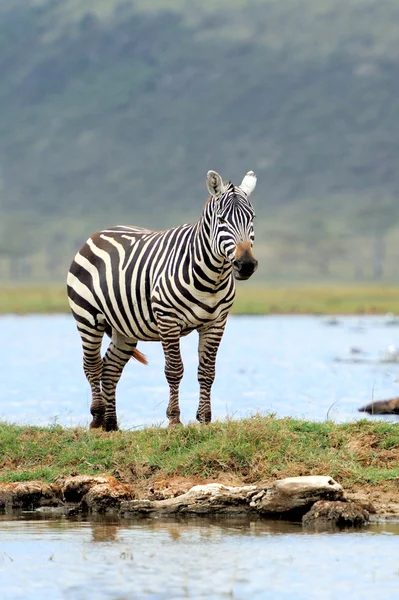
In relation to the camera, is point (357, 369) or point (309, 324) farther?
point (309, 324)

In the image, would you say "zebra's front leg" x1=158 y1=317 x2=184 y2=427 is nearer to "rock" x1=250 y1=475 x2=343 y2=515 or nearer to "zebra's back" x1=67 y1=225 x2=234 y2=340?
"zebra's back" x1=67 y1=225 x2=234 y2=340

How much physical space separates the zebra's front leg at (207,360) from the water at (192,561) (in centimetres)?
281

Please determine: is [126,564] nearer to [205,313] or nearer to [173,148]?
[205,313]

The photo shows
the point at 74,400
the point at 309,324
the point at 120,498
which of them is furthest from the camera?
the point at 309,324

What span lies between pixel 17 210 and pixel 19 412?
161449mm

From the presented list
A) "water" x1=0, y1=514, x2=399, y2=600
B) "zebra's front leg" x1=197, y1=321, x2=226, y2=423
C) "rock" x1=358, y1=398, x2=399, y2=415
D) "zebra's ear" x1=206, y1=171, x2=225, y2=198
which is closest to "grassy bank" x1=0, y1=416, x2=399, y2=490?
"zebra's front leg" x1=197, y1=321, x2=226, y2=423

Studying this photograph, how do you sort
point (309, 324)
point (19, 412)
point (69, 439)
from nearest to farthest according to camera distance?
point (69, 439), point (19, 412), point (309, 324)

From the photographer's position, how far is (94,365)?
14.9 meters

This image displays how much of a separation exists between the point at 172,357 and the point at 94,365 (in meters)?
1.81

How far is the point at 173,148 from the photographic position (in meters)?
188

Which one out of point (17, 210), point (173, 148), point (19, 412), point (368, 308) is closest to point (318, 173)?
point (173, 148)

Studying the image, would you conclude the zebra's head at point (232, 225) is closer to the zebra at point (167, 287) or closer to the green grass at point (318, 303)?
the zebra at point (167, 287)

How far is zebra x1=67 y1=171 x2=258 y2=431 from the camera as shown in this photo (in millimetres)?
12859

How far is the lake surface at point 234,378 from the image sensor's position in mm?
19422
